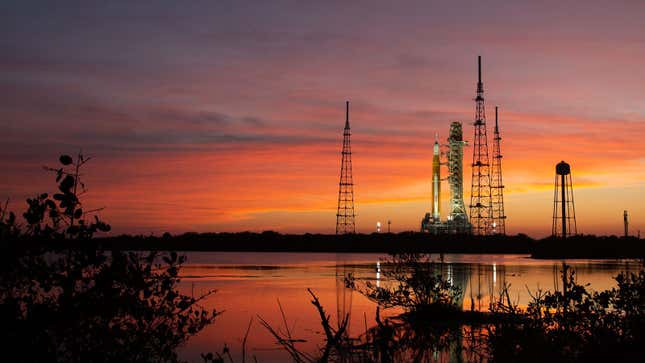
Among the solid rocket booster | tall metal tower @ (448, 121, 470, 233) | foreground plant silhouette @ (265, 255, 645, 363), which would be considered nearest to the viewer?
foreground plant silhouette @ (265, 255, 645, 363)

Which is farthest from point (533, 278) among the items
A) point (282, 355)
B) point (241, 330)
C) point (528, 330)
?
point (528, 330)

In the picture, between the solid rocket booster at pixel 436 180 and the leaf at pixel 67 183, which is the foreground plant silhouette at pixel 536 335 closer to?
the leaf at pixel 67 183

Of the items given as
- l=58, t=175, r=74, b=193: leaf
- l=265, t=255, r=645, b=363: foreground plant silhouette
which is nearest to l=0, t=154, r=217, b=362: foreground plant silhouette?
l=58, t=175, r=74, b=193: leaf

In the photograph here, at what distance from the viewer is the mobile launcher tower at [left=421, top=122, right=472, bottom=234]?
125m

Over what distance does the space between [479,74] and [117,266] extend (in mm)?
84183

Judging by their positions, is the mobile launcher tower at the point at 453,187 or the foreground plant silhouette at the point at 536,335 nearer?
the foreground plant silhouette at the point at 536,335

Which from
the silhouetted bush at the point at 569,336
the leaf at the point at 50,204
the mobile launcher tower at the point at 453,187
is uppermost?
the mobile launcher tower at the point at 453,187

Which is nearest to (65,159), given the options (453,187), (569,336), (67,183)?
(67,183)

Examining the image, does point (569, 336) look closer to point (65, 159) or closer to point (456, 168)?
point (65, 159)

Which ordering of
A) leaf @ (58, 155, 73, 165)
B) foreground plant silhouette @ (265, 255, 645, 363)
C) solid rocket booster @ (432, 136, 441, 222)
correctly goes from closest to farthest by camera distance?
foreground plant silhouette @ (265, 255, 645, 363)
leaf @ (58, 155, 73, 165)
solid rocket booster @ (432, 136, 441, 222)

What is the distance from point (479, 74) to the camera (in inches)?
3551

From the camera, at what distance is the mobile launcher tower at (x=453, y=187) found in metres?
125

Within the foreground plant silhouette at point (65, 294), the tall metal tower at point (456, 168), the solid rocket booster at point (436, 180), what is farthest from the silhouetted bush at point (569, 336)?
the solid rocket booster at point (436, 180)

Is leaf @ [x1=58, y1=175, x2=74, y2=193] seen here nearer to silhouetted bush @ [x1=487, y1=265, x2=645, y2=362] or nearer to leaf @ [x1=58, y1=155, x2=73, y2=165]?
leaf @ [x1=58, y1=155, x2=73, y2=165]
